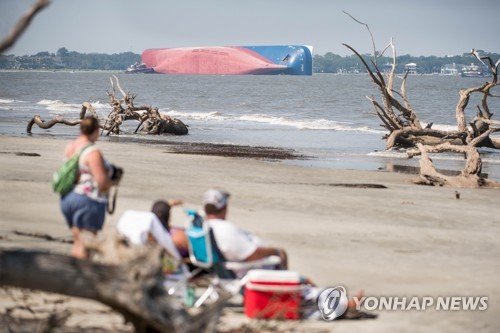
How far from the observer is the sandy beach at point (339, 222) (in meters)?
8.58

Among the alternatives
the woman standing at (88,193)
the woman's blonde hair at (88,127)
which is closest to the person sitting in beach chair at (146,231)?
the woman standing at (88,193)

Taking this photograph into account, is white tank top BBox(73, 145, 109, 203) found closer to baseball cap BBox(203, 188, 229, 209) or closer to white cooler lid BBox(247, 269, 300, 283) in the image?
baseball cap BBox(203, 188, 229, 209)

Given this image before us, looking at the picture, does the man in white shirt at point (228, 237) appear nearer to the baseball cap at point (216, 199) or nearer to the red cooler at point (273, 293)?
the baseball cap at point (216, 199)

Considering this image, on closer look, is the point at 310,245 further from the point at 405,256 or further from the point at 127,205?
the point at 127,205

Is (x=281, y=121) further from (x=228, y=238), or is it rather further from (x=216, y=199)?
(x=228, y=238)

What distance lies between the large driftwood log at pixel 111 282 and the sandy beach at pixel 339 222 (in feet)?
3.44

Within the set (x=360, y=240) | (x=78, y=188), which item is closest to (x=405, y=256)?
(x=360, y=240)

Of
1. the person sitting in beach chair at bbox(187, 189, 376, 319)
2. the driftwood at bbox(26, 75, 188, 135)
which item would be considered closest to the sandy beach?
the person sitting in beach chair at bbox(187, 189, 376, 319)

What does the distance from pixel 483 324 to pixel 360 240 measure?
3.84 metres

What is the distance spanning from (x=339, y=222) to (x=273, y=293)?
19.3 feet

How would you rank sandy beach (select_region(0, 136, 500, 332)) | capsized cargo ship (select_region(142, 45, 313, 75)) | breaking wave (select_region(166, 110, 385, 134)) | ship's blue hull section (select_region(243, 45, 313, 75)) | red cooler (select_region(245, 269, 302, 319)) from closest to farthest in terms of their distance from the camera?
1. red cooler (select_region(245, 269, 302, 319))
2. sandy beach (select_region(0, 136, 500, 332))
3. breaking wave (select_region(166, 110, 385, 134))
4. capsized cargo ship (select_region(142, 45, 313, 75))
5. ship's blue hull section (select_region(243, 45, 313, 75))

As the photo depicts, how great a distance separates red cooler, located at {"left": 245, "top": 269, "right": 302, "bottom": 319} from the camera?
7289 mm

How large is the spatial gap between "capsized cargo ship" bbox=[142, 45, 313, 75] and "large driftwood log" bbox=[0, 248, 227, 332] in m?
180

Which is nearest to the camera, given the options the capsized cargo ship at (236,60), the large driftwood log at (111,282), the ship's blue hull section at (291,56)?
the large driftwood log at (111,282)
